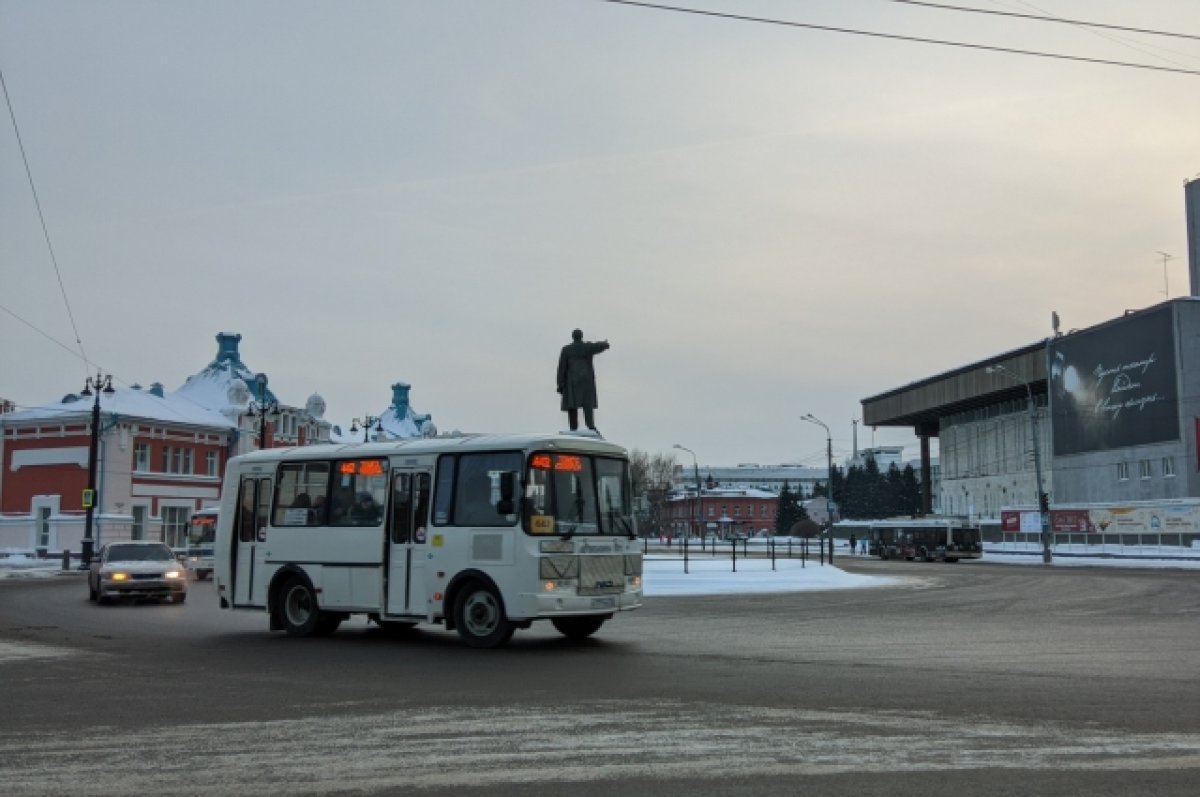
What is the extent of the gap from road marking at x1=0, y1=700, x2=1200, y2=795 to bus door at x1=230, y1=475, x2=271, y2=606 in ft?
31.9

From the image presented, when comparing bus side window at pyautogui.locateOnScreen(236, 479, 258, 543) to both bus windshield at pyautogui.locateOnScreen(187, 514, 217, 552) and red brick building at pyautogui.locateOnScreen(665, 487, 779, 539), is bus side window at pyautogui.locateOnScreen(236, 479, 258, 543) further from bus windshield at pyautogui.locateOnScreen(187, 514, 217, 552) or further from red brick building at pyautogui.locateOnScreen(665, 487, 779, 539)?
red brick building at pyautogui.locateOnScreen(665, 487, 779, 539)

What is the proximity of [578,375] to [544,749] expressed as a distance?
18522 millimetres

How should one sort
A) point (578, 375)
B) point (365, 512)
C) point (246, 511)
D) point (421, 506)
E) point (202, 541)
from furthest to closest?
point (202, 541)
point (578, 375)
point (246, 511)
point (365, 512)
point (421, 506)

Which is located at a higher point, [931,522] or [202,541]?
[931,522]

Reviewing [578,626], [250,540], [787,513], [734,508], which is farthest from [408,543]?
[734,508]

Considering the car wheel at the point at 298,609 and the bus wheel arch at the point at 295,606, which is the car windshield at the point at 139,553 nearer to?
the bus wheel arch at the point at 295,606

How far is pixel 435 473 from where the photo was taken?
56.0 ft

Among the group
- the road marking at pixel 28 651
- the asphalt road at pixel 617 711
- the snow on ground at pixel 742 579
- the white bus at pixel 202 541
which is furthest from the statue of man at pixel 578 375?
the white bus at pixel 202 541

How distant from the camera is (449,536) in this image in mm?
16609

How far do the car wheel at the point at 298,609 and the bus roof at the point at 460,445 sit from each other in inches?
81.8

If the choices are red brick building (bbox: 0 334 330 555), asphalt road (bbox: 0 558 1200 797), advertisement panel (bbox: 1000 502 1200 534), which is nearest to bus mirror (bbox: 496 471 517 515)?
asphalt road (bbox: 0 558 1200 797)

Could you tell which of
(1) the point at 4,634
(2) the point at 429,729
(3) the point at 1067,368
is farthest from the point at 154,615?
(3) the point at 1067,368

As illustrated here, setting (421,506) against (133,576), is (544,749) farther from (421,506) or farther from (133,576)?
(133,576)

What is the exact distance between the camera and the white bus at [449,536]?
16.1m
